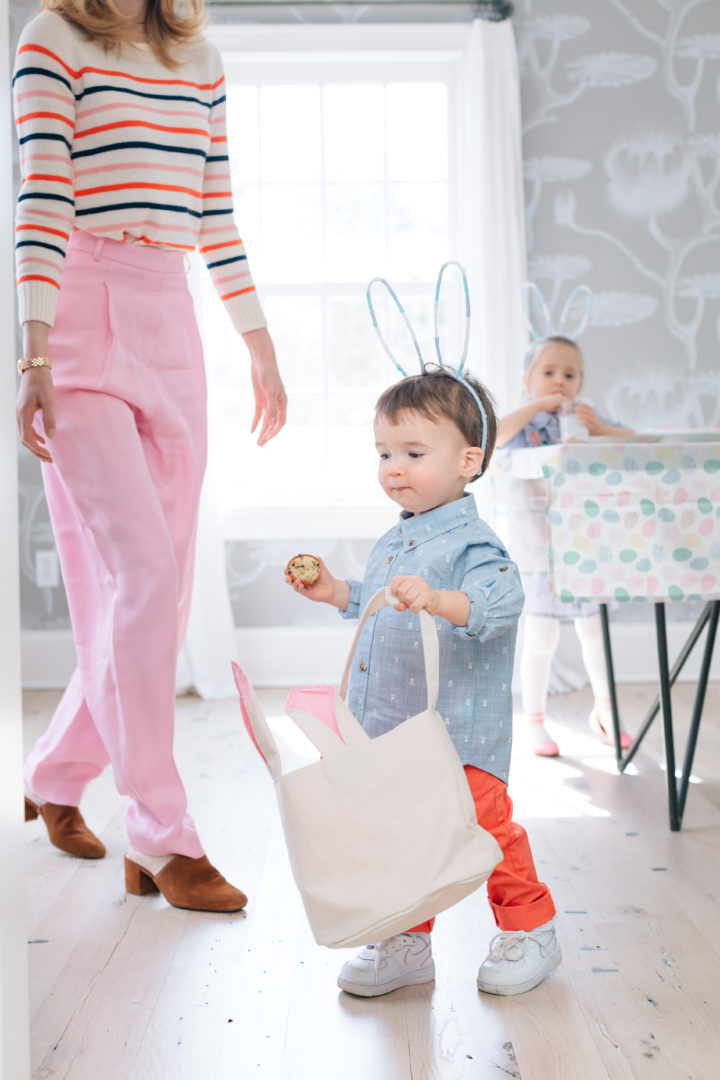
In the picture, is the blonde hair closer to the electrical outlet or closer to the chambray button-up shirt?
the chambray button-up shirt

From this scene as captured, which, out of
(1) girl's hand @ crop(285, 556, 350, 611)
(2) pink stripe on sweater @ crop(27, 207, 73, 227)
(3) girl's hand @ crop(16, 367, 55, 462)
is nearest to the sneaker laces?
(1) girl's hand @ crop(285, 556, 350, 611)

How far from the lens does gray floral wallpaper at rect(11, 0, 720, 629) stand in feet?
11.7

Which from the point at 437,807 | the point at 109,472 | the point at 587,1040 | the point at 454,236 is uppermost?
the point at 454,236

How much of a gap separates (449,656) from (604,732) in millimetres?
1595

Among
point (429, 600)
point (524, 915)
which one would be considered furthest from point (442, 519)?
point (524, 915)

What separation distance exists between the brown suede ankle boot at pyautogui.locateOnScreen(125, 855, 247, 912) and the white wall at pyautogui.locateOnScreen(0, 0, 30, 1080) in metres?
0.60

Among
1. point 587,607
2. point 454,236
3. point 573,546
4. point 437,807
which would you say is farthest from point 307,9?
point 437,807

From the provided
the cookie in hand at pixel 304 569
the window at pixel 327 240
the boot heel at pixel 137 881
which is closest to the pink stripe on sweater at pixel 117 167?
the cookie in hand at pixel 304 569

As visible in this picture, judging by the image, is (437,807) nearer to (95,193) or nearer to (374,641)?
(374,641)

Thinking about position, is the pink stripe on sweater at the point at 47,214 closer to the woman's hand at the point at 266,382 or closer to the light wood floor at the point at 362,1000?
the woman's hand at the point at 266,382

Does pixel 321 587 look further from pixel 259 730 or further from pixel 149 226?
pixel 149 226

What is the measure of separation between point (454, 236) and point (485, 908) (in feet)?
8.62

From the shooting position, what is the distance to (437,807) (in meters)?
1.20

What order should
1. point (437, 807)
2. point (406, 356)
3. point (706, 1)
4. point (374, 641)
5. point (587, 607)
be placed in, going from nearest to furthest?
1. point (437, 807)
2. point (374, 641)
3. point (587, 607)
4. point (706, 1)
5. point (406, 356)
